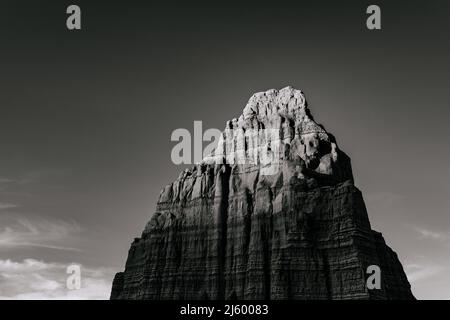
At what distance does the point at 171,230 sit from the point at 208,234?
1025 centimetres

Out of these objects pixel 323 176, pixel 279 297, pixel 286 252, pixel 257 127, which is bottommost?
pixel 279 297

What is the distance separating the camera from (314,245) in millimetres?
121938

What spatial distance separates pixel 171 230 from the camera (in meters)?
145

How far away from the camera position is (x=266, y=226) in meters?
131

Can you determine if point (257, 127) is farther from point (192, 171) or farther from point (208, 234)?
point (208, 234)

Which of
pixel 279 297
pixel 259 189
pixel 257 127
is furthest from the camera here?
pixel 257 127

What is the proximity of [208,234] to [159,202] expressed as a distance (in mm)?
20600

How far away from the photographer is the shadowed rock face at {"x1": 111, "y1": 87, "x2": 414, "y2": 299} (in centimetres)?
11912

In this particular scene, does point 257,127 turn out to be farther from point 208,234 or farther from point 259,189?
point 208,234

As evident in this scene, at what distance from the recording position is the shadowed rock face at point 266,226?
11912cm

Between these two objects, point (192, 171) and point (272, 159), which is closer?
point (272, 159)
